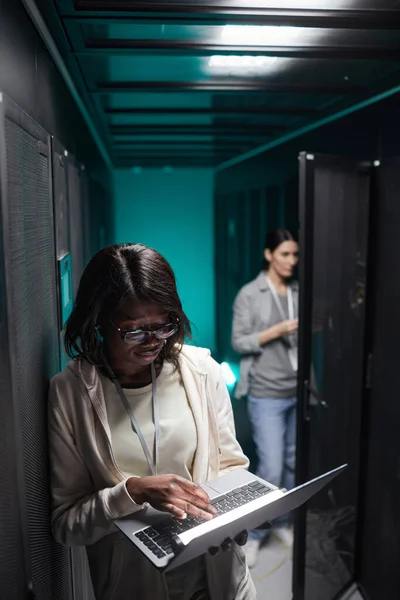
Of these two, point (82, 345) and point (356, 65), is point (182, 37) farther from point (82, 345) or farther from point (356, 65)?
point (82, 345)

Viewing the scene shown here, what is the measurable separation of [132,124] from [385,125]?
180cm

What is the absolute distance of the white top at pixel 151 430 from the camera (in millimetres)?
1417

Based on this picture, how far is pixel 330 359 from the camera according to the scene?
243cm

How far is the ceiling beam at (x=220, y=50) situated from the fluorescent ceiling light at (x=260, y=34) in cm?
2

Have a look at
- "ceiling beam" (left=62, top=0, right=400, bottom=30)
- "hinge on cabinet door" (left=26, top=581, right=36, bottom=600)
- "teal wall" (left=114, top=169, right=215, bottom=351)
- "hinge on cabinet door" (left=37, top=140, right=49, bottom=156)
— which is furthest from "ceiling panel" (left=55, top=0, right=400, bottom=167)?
"teal wall" (left=114, top=169, right=215, bottom=351)

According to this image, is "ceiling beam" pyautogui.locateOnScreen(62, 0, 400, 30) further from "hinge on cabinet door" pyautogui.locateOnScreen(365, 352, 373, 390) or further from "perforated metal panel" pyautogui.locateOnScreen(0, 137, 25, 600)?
"hinge on cabinet door" pyautogui.locateOnScreen(365, 352, 373, 390)

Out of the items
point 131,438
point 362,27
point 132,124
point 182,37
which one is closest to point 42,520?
point 131,438

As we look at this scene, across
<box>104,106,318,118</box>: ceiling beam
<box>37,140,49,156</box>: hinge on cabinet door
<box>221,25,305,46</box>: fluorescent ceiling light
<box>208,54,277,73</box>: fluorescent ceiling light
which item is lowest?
<box>37,140,49,156</box>: hinge on cabinet door

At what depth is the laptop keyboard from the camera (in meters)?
1.29

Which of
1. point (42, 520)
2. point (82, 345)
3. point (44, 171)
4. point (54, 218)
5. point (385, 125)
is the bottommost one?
point (42, 520)

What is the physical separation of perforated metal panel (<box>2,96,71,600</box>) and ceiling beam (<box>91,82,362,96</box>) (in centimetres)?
111

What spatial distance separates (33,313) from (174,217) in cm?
450

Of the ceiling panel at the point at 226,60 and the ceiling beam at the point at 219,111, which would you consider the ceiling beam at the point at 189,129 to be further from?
the ceiling beam at the point at 219,111

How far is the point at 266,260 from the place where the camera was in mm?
3441
